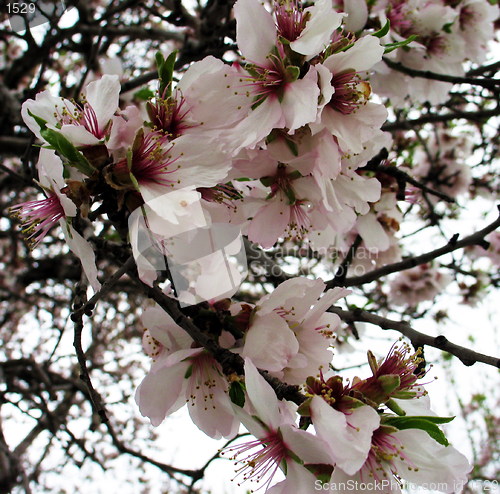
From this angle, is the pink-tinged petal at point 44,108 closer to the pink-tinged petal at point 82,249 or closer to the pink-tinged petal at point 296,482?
the pink-tinged petal at point 82,249

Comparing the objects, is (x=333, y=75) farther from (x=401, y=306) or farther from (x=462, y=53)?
(x=401, y=306)

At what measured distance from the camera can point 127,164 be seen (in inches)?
37.7

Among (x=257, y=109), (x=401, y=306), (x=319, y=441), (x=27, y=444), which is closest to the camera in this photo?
(x=319, y=441)

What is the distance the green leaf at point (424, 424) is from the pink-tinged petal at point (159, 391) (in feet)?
1.59

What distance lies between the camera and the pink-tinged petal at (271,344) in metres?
1.04

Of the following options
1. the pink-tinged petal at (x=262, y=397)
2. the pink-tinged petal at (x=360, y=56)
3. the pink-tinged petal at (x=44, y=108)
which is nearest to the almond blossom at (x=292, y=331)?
the pink-tinged petal at (x=262, y=397)

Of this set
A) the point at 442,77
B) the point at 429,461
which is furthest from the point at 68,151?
the point at 442,77

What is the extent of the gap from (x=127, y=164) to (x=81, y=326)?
41cm

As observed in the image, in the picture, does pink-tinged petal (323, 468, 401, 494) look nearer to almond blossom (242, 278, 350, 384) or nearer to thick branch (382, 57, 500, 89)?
almond blossom (242, 278, 350, 384)

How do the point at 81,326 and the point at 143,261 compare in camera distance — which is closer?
the point at 143,261

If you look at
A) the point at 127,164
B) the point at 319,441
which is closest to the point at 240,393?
the point at 319,441

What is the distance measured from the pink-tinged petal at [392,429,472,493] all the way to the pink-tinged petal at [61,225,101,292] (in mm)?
698

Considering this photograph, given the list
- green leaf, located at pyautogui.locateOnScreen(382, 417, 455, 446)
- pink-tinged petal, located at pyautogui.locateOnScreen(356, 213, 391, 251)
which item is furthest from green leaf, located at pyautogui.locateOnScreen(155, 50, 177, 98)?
pink-tinged petal, located at pyautogui.locateOnScreen(356, 213, 391, 251)

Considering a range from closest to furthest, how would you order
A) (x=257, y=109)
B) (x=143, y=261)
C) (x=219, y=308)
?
(x=143, y=261), (x=257, y=109), (x=219, y=308)
